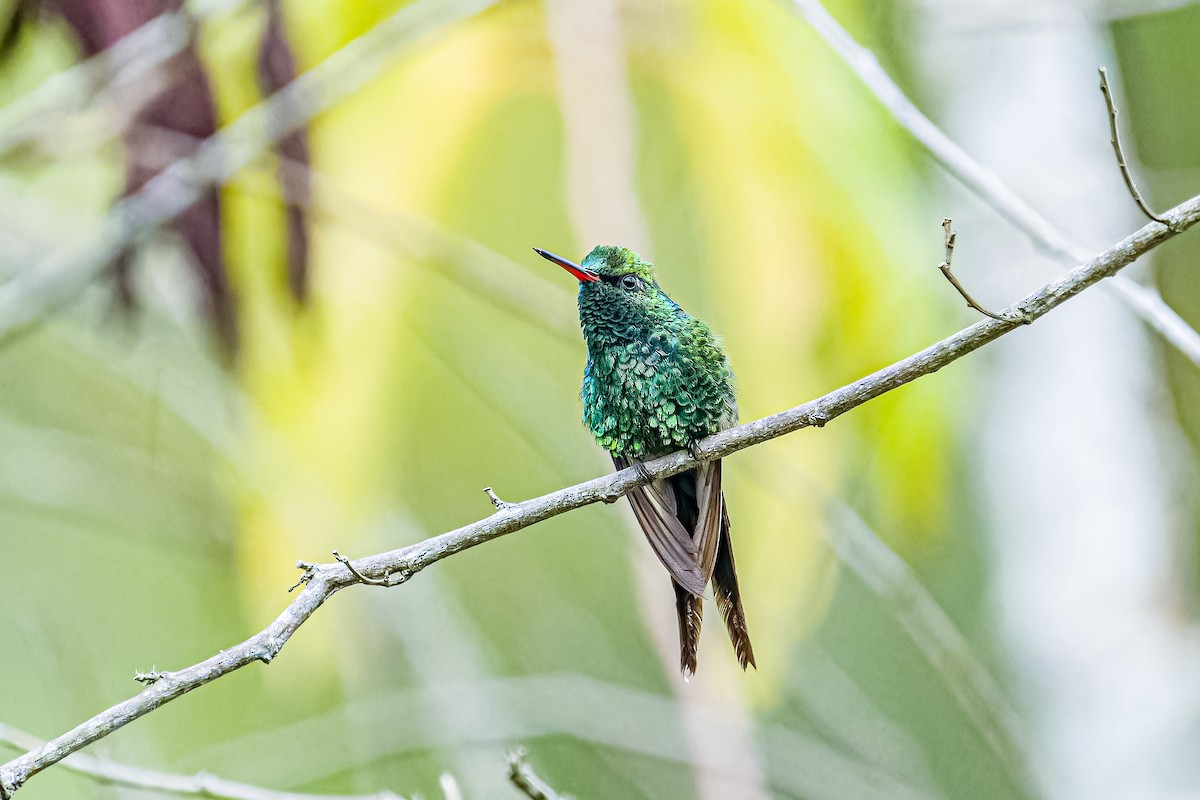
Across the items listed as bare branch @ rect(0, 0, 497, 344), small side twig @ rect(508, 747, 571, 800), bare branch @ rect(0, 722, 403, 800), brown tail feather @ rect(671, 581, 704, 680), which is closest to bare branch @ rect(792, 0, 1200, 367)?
brown tail feather @ rect(671, 581, 704, 680)

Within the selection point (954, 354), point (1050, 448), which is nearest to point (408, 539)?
point (1050, 448)

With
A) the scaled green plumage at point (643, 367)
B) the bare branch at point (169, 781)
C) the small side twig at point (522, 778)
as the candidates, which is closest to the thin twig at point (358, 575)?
the small side twig at point (522, 778)

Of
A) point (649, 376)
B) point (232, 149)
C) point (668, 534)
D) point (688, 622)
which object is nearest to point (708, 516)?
point (668, 534)

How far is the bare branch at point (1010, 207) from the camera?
2047mm

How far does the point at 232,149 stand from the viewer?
3.17 meters

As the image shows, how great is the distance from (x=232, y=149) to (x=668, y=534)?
1957mm

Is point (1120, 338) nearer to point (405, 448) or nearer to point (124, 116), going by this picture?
point (124, 116)

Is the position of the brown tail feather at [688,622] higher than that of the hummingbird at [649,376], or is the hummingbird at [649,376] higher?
the hummingbird at [649,376]

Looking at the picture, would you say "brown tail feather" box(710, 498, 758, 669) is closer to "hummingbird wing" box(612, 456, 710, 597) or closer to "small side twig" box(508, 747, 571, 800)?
"hummingbird wing" box(612, 456, 710, 597)

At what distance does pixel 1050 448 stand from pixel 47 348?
4286 millimetres

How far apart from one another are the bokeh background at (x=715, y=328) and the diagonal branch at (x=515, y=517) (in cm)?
103

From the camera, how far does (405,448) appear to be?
5406mm

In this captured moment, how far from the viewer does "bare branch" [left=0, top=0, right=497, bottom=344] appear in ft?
9.35

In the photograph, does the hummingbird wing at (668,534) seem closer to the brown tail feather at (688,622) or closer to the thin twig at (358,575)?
the brown tail feather at (688,622)
